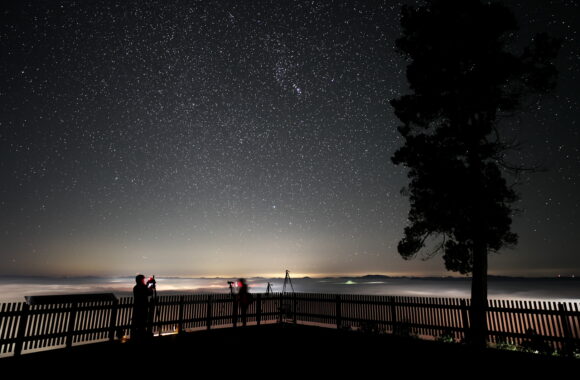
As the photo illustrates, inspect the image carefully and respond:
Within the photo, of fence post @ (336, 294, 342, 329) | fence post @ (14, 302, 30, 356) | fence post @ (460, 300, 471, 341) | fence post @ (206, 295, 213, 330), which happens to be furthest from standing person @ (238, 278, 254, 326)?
fence post @ (460, 300, 471, 341)

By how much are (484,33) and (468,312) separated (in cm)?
1079

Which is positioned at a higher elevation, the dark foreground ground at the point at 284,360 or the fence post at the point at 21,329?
the fence post at the point at 21,329

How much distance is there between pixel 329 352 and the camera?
984 centimetres

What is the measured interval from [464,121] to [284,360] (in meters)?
12.0

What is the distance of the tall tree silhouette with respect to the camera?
14.1 metres

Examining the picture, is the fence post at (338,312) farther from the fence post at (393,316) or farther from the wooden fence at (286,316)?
the fence post at (393,316)

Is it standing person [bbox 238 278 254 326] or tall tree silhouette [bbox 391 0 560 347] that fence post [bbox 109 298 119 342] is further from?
tall tree silhouette [bbox 391 0 560 347]

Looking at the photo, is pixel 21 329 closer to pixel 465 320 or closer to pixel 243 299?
pixel 243 299

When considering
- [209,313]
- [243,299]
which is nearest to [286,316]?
[243,299]

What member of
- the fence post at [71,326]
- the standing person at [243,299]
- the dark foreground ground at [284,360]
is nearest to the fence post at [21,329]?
the dark foreground ground at [284,360]

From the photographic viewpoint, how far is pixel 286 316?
1703 centimetres

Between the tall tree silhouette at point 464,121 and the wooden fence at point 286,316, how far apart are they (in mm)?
1934

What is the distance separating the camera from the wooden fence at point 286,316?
10562 mm

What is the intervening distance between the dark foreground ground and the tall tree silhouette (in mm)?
5013
